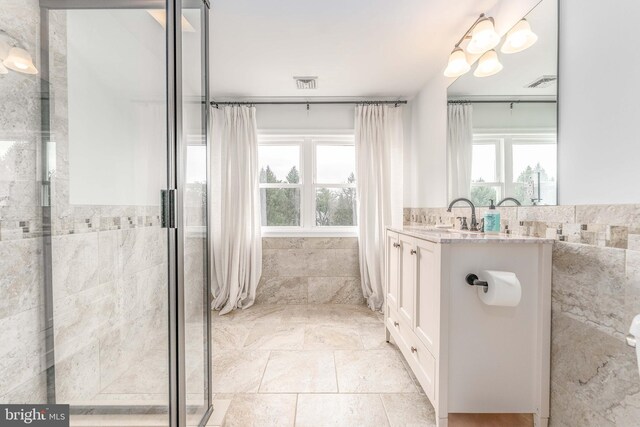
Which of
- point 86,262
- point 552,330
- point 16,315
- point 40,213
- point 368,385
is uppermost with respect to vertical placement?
point 40,213

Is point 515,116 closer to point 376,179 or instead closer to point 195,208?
point 376,179

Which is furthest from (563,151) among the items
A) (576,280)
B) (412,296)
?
(412,296)

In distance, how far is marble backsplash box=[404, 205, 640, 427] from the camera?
1077mm

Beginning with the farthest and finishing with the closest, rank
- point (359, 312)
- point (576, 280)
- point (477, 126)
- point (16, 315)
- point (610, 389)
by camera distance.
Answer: point (359, 312) < point (477, 126) < point (576, 280) < point (610, 389) < point (16, 315)

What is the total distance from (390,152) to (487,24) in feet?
5.18

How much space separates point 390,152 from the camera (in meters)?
3.26

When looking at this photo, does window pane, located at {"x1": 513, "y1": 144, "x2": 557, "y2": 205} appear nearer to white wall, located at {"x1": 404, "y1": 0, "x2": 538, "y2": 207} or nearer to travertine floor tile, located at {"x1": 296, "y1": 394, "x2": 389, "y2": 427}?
white wall, located at {"x1": 404, "y1": 0, "x2": 538, "y2": 207}

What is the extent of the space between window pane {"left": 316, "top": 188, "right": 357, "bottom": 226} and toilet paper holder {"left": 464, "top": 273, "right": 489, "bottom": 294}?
210 centimetres

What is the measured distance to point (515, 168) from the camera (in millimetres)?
1707

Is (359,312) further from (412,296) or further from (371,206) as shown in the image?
(412,296)

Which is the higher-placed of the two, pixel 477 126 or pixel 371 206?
pixel 477 126

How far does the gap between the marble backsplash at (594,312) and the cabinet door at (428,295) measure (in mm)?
537

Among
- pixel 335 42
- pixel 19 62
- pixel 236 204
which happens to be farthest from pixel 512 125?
pixel 236 204

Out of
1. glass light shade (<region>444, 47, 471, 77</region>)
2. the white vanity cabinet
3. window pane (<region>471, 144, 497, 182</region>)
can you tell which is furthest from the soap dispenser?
glass light shade (<region>444, 47, 471, 77</region>)
